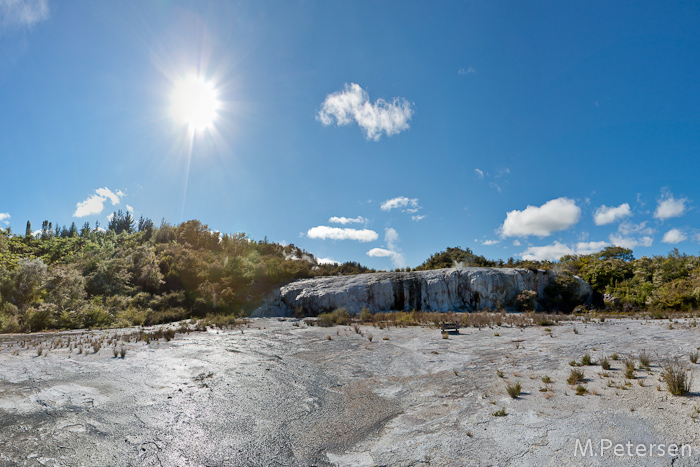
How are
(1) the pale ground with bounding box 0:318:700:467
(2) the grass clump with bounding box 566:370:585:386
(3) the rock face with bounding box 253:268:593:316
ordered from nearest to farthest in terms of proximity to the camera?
1. (1) the pale ground with bounding box 0:318:700:467
2. (2) the grass clump with bounding box 566:370:585:386
3. (3) the rock face with bounding box 253:268:593:316

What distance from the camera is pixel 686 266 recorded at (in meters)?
23.5

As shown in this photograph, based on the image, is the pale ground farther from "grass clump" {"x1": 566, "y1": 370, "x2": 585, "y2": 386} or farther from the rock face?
the rock face

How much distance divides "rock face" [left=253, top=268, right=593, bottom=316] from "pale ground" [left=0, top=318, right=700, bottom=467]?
14471mm

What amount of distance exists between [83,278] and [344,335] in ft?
79.1

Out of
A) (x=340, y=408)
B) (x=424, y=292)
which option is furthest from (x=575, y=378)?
(x=424, y=292)

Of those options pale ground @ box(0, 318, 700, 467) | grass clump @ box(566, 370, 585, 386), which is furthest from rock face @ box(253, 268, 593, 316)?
grass clump @ box(566, 370, 585, 386)

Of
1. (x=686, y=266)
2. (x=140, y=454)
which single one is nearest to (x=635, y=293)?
(x=686, y=266)

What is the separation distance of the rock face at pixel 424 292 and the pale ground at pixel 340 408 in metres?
14.5

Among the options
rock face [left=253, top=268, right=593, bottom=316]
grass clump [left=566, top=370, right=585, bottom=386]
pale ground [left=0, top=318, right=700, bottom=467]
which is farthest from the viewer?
rock face [left=253, top=268, right=593, bottom=316]

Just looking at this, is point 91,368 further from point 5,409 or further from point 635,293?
point 635,293

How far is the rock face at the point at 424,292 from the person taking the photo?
1027 inches

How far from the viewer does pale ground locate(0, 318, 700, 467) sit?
4.62 metres

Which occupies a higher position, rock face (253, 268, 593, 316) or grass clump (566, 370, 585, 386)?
rock face (253, 268, 593, 316)

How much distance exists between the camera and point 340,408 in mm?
7078
